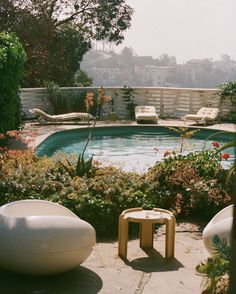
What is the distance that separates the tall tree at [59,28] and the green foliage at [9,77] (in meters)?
8.30

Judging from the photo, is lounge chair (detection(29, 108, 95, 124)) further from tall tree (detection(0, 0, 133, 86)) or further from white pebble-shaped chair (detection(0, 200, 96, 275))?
white pebble-shaped chair (detection(0, 200, 96, 275))

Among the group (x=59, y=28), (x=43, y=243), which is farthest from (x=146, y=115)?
(x=43, y=243)

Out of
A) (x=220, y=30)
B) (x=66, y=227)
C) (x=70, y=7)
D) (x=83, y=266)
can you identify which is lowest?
(x=83, y=266)

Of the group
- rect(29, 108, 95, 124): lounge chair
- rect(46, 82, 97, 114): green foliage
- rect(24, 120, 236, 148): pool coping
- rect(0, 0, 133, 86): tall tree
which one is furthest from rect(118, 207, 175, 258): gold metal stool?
rect(0, 0, 133, 86): tall tree

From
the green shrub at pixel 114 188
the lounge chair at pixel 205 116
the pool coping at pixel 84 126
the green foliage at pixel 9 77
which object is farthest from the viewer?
the lounge chair at pixel 205 116

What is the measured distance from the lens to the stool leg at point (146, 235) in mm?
5616

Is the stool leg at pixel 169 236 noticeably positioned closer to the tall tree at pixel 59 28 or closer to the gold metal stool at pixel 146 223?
the gold metal stool at pixel 146 223

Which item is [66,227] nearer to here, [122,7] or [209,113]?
[209,113]

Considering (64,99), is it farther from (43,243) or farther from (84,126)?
(43,243)

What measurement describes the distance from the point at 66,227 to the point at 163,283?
3.36 ft

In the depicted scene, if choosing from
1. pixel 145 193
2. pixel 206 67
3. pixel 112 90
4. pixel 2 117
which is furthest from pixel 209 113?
pixel 206 67

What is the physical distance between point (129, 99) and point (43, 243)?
15.4 m

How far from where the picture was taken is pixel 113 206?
6367 millimetres

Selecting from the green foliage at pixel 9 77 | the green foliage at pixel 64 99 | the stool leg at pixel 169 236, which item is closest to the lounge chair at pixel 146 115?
the green foliage at pixel 64 99
